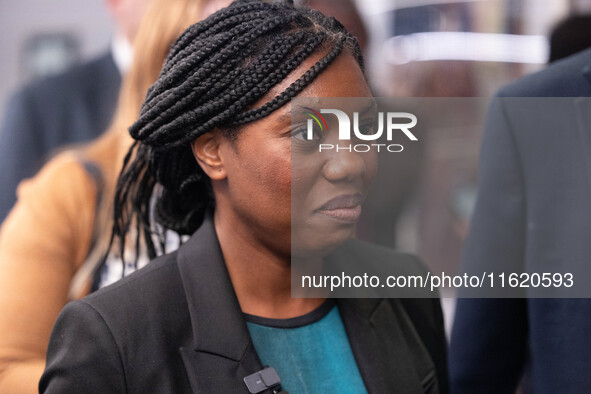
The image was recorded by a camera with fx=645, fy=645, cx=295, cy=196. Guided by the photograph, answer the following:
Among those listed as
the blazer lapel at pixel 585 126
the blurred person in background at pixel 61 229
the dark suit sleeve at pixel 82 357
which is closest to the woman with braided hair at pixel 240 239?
the dark suit sleeve at pixel 82 357

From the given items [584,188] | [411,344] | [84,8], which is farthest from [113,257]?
[84,8]

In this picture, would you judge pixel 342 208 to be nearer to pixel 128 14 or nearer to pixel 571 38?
pixel 128 14

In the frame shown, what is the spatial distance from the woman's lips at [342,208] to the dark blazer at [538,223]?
64cm

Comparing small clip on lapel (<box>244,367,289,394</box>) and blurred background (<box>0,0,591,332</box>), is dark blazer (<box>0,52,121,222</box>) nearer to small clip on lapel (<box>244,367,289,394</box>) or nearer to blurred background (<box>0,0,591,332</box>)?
blurred background (<box>0,0,591,332</box>)

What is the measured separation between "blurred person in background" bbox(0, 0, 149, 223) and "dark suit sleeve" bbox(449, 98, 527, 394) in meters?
1.12

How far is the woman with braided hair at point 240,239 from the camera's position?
105 cm

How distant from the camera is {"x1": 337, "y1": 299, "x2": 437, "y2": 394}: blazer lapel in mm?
1232

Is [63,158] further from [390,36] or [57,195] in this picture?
[390,36]

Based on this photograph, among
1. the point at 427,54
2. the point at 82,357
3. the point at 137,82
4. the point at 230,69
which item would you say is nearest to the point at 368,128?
the point at 230,69

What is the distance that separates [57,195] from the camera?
1.58 metres

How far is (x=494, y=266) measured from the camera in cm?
164

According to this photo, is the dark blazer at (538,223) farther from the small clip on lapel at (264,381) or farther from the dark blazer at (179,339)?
the small clip on lapel at (264,381)

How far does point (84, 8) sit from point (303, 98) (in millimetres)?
1948

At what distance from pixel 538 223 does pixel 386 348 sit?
0.55 m
